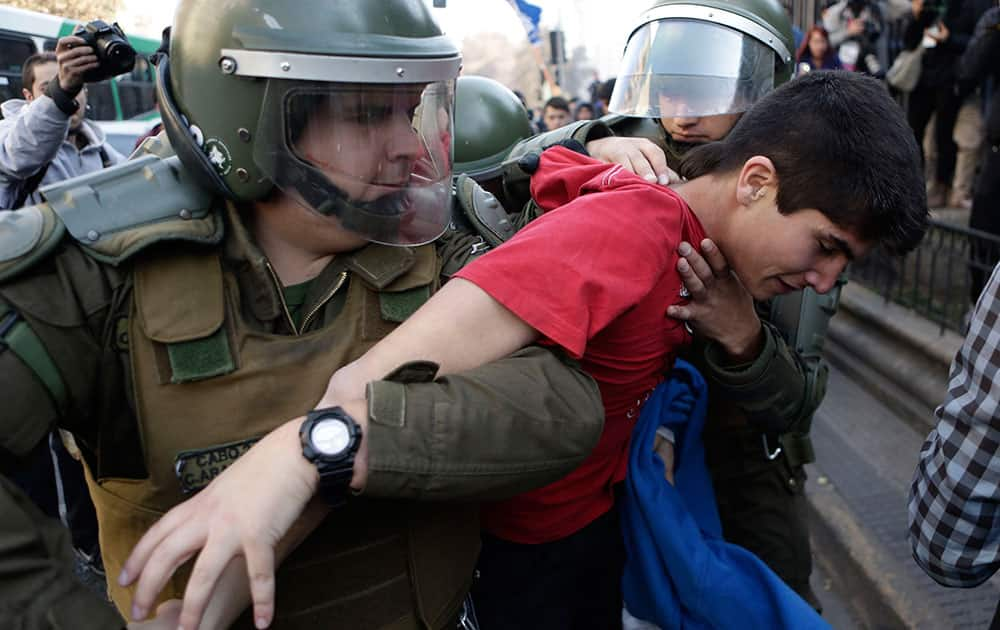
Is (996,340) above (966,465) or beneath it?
above

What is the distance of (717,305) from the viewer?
1.52m

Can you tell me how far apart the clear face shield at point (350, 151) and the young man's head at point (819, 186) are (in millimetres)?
596

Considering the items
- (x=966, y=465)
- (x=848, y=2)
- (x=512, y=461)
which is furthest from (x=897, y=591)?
(x=848, y=2)

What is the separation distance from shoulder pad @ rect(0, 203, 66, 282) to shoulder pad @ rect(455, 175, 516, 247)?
0.70 m

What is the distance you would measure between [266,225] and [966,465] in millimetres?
1214

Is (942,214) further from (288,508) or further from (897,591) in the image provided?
(288,508)

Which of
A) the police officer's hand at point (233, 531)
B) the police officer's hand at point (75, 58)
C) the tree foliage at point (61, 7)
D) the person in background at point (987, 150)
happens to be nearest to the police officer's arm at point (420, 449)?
the police officer's hand at point (233, 531)

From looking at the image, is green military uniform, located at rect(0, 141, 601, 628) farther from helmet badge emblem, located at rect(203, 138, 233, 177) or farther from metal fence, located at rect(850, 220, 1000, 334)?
metal fence, located at rect(850, 220, 1000, 334)

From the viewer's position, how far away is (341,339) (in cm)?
119

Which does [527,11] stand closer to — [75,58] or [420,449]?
[75,58]

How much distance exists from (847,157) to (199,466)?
119 cm

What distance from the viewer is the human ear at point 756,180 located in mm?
1396

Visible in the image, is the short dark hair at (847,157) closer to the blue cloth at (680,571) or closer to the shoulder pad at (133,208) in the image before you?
the blue cloth at (680,571)

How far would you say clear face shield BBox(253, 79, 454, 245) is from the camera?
3.93ft
